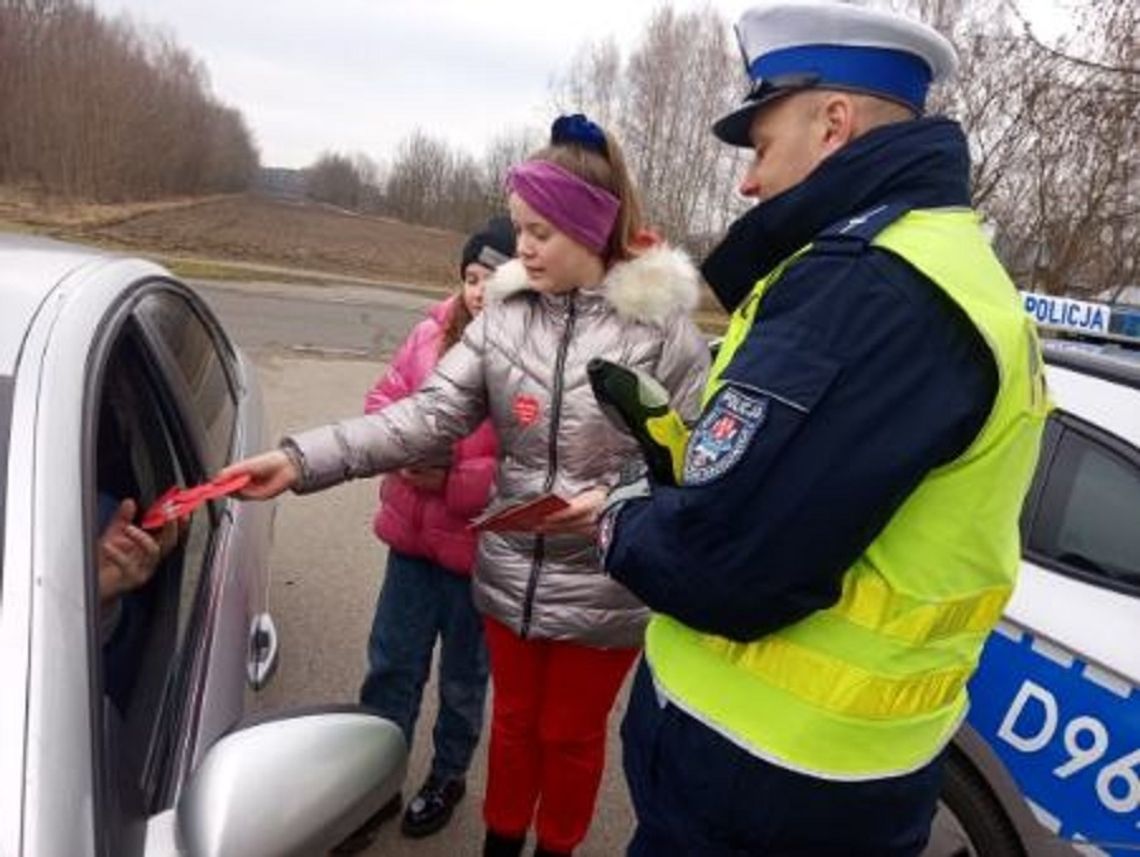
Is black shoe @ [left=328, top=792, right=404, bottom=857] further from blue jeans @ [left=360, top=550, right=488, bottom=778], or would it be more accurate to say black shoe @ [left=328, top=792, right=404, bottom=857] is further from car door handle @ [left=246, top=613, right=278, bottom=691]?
car door handle @ [left=246, top=613, right=278, bottom=691]

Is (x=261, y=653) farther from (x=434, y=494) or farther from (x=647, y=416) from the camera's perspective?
(x=647, y=416)

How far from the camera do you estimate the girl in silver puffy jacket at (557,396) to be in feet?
7.30

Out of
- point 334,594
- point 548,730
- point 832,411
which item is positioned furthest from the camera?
point 334,594

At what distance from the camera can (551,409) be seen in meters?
2.25

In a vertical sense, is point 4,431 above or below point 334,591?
above

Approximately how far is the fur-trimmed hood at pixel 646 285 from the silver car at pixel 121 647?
2.46 ft

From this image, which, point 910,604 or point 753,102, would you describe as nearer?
point 910,604

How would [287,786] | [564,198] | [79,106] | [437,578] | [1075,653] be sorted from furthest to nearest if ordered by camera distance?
1. [79,106]
2. [437,578]
3. [1075,653]
4. [564,198]
5. [287,786]

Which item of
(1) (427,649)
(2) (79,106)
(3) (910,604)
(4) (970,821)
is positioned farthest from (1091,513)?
(2) (79,106)

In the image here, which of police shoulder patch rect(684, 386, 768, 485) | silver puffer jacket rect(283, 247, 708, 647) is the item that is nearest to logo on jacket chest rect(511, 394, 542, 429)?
silver puffer jacket rect(283, 247, 708, 647)

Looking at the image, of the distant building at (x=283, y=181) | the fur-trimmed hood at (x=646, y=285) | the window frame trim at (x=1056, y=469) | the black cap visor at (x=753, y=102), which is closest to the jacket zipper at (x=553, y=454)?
the fur-trimmed hood at (x=646, y=285)

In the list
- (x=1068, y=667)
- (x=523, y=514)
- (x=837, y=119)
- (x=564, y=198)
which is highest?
(x=837, y=119)

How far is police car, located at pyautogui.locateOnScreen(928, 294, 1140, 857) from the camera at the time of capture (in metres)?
2.33

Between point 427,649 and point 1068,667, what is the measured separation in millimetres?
1575
